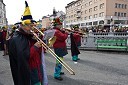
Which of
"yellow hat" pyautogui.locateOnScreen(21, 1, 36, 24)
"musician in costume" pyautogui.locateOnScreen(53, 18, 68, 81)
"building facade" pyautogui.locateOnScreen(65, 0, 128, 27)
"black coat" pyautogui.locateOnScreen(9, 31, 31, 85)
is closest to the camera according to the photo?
"black coat" pyautogui.locateOnScreen(9, 31, 31, 85)

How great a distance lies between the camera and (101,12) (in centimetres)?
7206

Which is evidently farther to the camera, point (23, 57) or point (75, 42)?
point (75, 42)

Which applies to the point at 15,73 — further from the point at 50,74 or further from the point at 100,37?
the point at 100,37

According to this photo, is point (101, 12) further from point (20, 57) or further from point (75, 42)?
point (20, 57)

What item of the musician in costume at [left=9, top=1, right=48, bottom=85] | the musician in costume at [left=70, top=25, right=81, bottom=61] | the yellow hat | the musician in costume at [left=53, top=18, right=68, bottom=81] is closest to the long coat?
the musician in costume at [left=9, top=1, right=48, bottom=85]

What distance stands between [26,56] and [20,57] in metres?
0.10

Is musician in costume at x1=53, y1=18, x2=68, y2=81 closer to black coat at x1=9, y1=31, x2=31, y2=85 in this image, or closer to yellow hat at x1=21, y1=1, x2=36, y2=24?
yellow hat at x1=21, y1=1, x2=36, y2=24

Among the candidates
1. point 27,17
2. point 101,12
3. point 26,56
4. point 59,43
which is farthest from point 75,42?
point 101,12

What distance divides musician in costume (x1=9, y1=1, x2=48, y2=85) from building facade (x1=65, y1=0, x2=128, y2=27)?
58.7 m

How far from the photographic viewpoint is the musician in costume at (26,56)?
3.25 m

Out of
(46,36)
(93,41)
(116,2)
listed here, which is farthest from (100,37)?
(116,2)

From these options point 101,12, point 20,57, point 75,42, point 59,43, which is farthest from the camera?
point 101,12

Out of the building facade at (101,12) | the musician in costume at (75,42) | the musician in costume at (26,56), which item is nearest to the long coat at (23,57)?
the musician in costume at (26,56)

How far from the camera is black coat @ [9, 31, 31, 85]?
324 centimetres
